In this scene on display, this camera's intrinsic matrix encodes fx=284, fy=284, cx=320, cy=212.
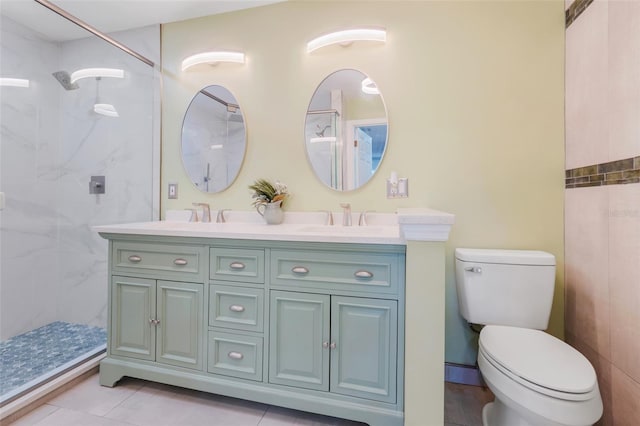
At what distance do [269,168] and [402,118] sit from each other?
941mm

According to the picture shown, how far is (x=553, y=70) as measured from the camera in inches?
62.0

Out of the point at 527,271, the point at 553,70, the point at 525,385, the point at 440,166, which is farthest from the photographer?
the point at 440,166

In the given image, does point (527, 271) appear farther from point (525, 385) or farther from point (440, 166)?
point (440, 166)

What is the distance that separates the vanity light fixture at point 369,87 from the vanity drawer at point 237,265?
1.20 m

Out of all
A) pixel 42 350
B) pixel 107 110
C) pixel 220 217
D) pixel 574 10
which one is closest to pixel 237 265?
pixel 220 217

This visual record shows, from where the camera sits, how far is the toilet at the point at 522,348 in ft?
3.14

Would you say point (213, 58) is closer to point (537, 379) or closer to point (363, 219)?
point (363, 219)

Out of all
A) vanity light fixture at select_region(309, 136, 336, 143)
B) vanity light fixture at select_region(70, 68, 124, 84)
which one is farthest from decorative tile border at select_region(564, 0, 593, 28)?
vanity light fixture at select_region(70, 68, 124, 84)

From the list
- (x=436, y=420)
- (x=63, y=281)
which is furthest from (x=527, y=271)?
(x=63, y=281)

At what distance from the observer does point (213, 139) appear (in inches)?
82.6

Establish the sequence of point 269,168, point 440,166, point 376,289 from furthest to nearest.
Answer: point 269,168 < point 440,166 < point 376,289

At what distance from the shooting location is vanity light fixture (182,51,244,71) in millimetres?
2010

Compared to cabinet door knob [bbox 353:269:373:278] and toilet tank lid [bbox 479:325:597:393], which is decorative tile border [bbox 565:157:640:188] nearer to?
toilet tank lid [bbox 479:325:597:393]

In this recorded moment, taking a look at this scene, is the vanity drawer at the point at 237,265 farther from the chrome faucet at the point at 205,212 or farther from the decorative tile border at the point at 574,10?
the decorative tile border at the point at 574,10
